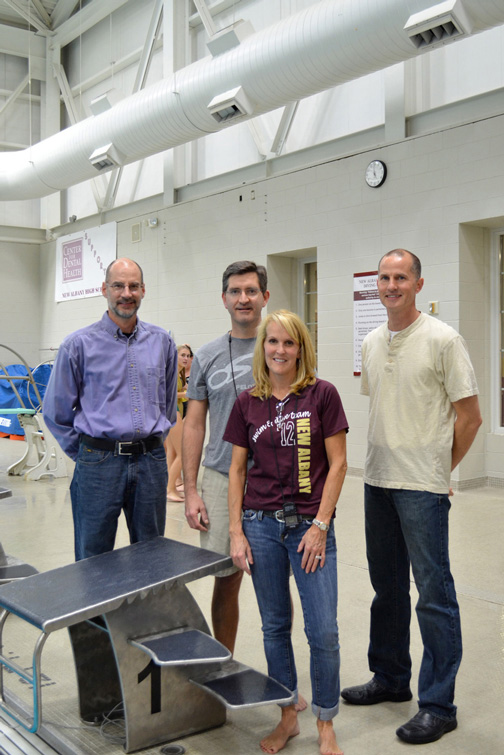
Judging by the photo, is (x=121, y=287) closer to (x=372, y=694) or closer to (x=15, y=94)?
(x=372, y=694)

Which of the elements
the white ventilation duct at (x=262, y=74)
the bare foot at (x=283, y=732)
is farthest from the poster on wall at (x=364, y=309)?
the bare foot at (x=283, y=732)

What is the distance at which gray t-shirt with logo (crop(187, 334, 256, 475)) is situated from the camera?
262 cm

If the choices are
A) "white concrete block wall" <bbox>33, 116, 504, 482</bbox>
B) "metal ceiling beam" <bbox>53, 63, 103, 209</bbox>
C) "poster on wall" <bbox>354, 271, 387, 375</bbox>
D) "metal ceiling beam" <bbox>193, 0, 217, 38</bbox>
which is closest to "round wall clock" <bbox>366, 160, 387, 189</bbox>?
"white concrete block wall" <bbox>33, 116, 504, 482</bbox>

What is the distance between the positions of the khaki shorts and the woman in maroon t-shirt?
184 millimetres

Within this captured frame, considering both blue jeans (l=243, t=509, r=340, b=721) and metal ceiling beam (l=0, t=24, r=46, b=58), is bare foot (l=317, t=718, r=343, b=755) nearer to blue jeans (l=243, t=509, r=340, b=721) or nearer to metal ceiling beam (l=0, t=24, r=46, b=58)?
blue jeans (l=243, t=509, r=340, b=721)

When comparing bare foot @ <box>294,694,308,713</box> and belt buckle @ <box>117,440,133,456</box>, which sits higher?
belt buckle @ <box>117,440,133,456</box>

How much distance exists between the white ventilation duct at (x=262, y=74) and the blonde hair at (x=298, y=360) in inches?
142

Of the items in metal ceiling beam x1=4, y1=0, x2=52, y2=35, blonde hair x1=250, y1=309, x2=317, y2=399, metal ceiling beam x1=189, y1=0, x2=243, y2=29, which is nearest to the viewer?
blonde hair x1=250, y1=309, x2=317, y2=399

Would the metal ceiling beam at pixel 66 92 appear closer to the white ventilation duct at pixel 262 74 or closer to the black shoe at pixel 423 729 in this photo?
the white ventilation duct at pixel 262 74

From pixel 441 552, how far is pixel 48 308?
41.0 ft

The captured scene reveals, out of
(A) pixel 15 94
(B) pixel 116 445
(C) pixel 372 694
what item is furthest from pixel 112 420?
(A) pixel 15 94

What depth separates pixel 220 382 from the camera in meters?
2.65

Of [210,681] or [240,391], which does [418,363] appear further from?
[210,681]

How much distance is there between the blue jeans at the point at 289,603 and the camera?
222 cm
